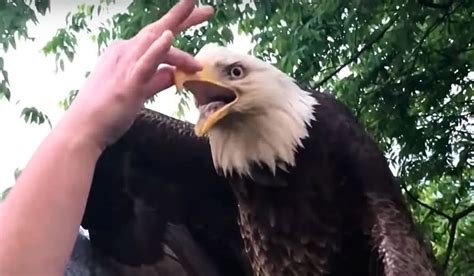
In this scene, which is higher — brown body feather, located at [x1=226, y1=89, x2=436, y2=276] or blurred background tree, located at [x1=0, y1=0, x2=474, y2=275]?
blurred background tree, located at [x1=0, y1=0, x2=474, y2=275]

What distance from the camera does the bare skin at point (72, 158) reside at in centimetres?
89

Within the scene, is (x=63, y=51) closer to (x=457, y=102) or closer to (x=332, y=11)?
(x=332, y=11)

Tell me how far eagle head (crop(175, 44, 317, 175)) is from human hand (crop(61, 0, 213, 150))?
1.02 feet

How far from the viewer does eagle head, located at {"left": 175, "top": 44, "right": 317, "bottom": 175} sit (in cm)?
145

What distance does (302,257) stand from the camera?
5.67 feet

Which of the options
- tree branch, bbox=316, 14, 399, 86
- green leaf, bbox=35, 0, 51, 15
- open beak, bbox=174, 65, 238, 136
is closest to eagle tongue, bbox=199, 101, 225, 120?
open beak, bbox=174, 65, 238, 136

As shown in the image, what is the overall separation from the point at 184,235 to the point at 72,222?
0.94 m

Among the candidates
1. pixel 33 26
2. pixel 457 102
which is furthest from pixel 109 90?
pixel 457 102

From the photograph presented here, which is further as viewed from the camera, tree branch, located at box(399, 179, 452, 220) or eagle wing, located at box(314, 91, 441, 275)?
tree branch, located at box(399, 179, 452, 220)

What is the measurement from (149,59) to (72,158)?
0.46 ft

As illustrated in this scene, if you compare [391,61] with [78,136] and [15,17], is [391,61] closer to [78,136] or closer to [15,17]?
[15,17]

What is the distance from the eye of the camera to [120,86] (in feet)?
3.32

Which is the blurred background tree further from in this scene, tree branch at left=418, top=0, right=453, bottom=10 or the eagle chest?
the eagle chest

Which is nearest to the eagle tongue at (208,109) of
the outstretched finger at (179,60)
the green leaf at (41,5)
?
the outstretched finger at (179,60)
